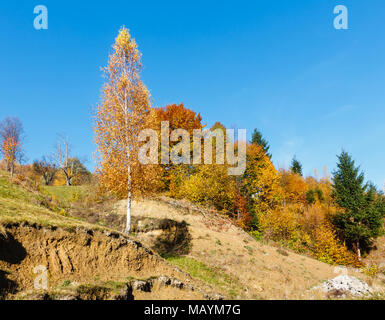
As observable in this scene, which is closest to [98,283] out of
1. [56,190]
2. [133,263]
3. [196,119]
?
[133,263]

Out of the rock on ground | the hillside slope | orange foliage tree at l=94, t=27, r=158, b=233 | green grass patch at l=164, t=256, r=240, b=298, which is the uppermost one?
orange foliage tree at l=94, t=27, r=158, b=233

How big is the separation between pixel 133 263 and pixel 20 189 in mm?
14786

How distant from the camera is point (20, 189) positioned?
19234 mm

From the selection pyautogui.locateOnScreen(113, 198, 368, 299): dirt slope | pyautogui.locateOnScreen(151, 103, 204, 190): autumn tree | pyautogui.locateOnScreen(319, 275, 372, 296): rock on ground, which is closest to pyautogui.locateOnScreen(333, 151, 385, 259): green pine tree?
pyautogui.locateOnScreen(113, 198, 368, 299): dirt slope

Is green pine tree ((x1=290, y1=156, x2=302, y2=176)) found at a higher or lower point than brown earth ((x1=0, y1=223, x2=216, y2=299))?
higher

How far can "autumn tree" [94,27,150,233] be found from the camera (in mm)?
15634

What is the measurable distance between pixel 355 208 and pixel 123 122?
122 feet

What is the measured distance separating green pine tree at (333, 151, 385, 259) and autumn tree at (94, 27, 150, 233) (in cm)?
3449

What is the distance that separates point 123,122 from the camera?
54.4 ft

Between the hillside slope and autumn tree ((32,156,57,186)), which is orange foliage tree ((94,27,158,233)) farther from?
autumn tree ((32,156,57,186))

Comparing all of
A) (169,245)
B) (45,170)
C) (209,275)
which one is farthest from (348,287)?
(45,170)
